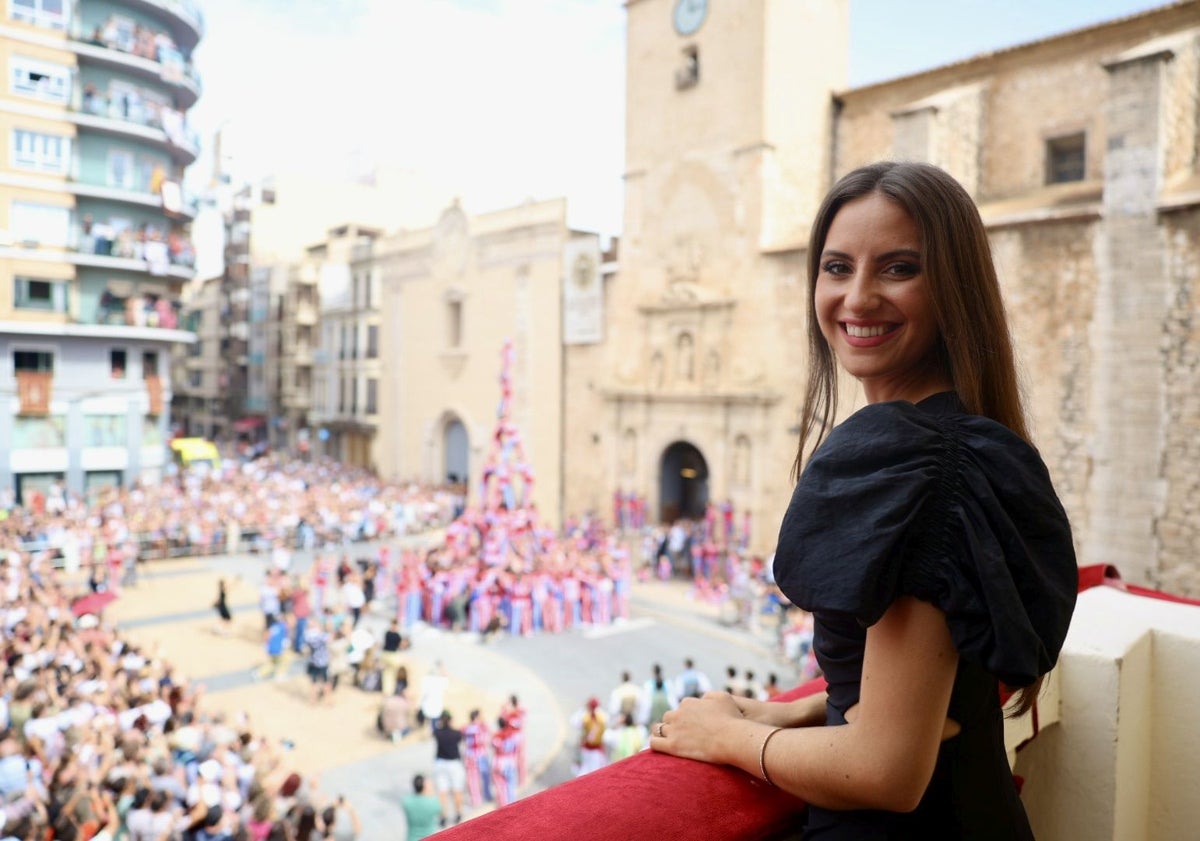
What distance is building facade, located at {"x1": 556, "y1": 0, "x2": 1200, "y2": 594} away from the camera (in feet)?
43.4

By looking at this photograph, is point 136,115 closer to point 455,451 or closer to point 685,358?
point 455,451

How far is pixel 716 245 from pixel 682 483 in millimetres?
6563

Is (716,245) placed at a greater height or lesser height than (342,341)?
greater

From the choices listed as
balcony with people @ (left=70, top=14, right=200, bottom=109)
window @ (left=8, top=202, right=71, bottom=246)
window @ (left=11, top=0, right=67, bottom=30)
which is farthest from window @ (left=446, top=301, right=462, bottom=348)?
window @ (left=11, top=0, right=67, bottom=30)

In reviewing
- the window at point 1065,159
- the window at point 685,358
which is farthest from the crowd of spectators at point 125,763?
the window at point 1065,159

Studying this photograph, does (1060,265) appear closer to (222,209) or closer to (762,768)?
(762,768)

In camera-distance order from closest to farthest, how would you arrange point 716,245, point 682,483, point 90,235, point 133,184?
point 716,245, point 682,483, point 90,235, point 133,184

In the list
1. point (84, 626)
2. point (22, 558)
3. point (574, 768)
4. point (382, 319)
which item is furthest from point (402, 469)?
point (574, 768)

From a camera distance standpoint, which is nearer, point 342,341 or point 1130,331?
point 1130,331

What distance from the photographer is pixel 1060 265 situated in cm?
1430

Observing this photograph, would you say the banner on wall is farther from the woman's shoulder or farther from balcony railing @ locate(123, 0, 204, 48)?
the woman's shoulder

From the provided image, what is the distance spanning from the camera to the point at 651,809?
134 cm

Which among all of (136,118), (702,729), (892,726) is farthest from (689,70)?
(892,726)

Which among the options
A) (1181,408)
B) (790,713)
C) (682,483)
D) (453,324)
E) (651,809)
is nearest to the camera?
(651,809)
